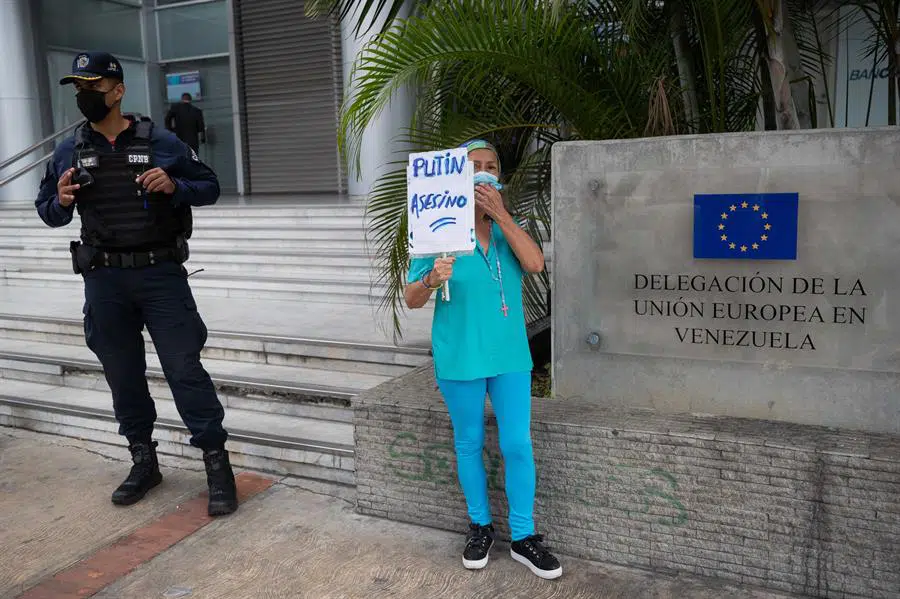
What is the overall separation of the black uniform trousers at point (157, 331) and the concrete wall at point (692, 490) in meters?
0.86

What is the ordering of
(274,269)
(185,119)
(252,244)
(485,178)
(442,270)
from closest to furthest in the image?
1. (442,270)
2. (485,178)
3. (274,269)
4. (252,244)
5. (185,119)

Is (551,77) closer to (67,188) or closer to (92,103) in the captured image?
(92,103)

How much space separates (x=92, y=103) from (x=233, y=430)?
2026mm

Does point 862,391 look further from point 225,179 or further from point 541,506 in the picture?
point 225,179

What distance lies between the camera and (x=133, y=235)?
3.99 m

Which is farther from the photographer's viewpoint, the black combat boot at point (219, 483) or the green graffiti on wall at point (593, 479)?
the black combat boot at point (219, 483)

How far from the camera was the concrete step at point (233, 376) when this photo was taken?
204 inches

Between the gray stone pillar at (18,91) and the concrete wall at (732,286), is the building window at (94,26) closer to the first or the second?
the gray stone pillar at (18,91)

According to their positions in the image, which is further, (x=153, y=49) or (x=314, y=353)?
(x=153, y=49)

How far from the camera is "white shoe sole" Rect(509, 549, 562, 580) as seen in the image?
3.39 meters

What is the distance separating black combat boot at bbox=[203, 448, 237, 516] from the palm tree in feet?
4.14

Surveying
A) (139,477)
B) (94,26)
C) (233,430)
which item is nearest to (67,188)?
(139,477)

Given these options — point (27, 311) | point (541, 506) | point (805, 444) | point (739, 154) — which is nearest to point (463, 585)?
point (541, 506)

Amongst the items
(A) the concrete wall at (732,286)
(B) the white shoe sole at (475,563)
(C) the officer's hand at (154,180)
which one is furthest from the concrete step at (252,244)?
(B) the white shoe sole at (475,563)
